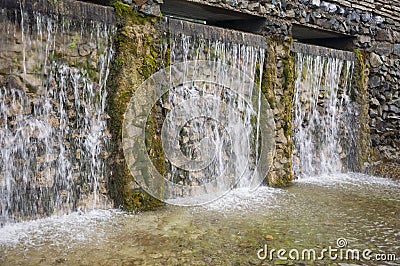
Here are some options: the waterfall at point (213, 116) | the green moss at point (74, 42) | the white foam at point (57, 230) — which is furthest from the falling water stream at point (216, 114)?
the white foam at point (57, 230)

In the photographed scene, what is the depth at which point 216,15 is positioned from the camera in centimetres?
557

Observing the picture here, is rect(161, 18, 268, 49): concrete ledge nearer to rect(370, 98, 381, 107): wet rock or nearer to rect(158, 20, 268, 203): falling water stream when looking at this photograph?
rect(158, 20, 268, 203): falling water stream

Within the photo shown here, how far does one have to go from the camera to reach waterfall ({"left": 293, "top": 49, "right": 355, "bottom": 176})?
623 cm

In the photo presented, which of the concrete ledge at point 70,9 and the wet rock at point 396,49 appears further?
the wet rock at point 396,49

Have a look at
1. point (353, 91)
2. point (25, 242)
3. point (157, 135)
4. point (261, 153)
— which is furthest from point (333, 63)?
point (25, 242)

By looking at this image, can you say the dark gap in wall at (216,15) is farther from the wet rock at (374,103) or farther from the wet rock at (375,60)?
the wet rock at (374,103)

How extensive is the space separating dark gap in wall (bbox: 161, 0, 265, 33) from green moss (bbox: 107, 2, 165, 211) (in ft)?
3.06

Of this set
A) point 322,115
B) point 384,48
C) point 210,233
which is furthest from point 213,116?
point 384,48

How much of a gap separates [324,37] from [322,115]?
155 cm

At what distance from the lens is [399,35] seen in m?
7.16

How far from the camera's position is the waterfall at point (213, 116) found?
15.4 feet

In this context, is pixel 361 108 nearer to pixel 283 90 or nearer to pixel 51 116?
pixel 283 90

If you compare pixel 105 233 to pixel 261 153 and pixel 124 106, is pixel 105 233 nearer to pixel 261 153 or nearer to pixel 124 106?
pixel 124 106

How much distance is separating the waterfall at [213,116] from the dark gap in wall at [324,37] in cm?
150
